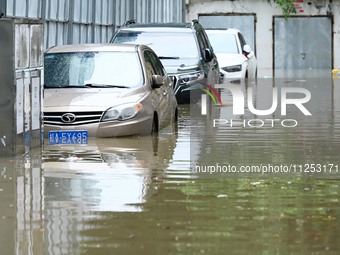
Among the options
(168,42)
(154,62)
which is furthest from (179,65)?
(154,62)

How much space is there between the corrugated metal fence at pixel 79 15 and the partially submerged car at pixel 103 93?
207 inches

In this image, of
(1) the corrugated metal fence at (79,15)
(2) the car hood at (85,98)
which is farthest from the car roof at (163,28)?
(2) the car hood at (85,98)

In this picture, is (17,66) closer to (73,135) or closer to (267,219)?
(73,135)

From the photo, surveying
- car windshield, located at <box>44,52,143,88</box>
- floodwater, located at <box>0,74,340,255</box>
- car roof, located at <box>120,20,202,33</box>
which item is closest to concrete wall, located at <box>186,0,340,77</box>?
car roof, located at <box>120,20,202,33</box>

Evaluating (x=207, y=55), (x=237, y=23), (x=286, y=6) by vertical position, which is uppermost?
(x=286, y=6)

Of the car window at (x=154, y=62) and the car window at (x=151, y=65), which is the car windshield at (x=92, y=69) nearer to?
the car window at (x=151, y=65)

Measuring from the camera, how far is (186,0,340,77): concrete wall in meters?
51.3

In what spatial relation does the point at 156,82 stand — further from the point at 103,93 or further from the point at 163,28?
the point at 163,28

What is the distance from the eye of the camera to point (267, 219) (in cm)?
932

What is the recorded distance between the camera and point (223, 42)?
33.9 meters

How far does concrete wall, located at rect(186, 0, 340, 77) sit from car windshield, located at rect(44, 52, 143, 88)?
33.7 m

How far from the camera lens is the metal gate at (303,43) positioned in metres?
51.6

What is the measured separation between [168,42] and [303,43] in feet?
92.0

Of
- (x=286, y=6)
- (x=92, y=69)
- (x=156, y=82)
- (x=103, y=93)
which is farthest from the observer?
(x=286, y=6)
